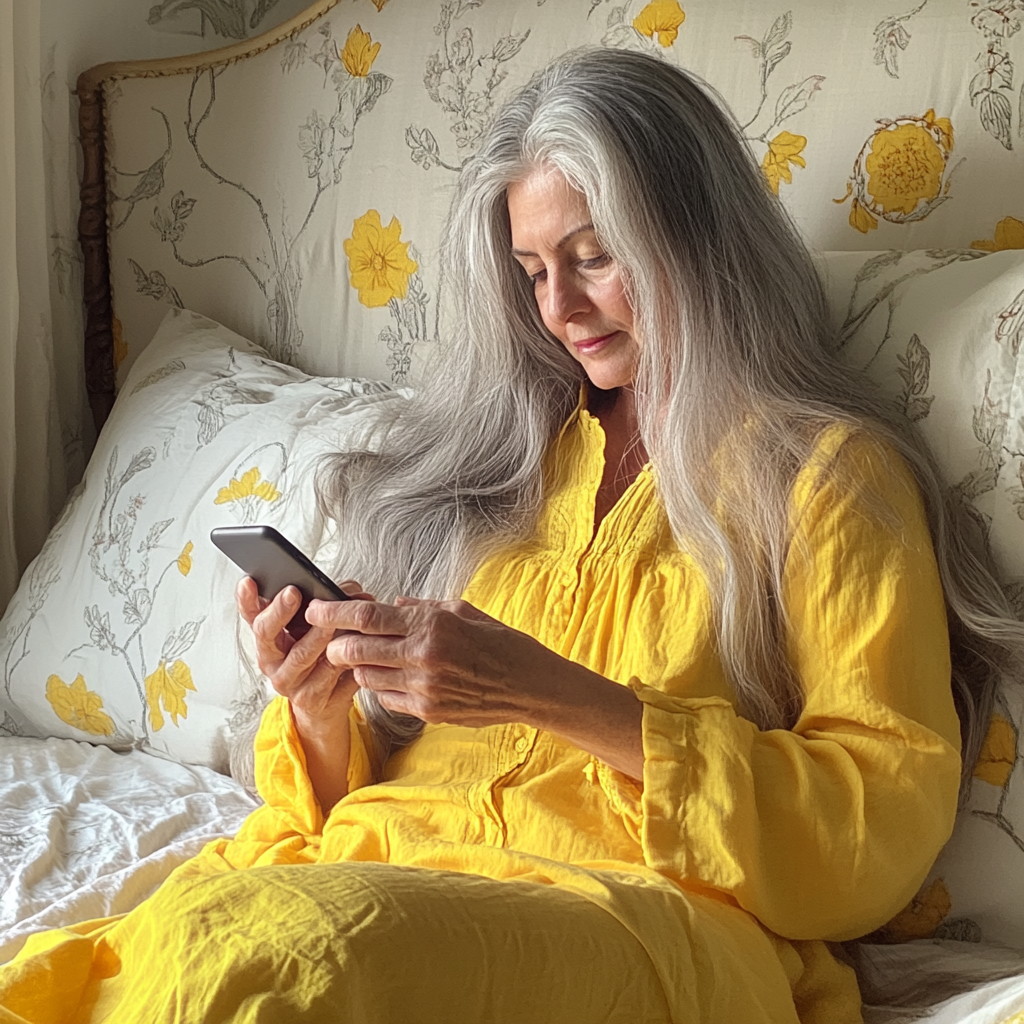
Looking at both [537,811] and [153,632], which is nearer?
[537,811]

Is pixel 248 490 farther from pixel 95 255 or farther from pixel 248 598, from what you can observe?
pixel 95 255

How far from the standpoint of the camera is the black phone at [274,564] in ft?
3.29

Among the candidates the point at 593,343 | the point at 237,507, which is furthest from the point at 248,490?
the point at 593,343

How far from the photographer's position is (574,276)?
120cm

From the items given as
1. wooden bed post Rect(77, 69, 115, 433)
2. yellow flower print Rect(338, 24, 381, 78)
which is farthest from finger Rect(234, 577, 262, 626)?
wooden bed post Rect(77, 69, 115, 433)

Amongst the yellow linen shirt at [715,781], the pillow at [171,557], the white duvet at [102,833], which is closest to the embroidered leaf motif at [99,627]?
the pillow at [171,557]

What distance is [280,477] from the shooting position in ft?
4.94

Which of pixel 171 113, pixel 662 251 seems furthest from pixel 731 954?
pixel 171 113

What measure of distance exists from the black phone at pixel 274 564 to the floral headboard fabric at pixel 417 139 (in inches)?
21.7

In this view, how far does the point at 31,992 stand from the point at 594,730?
16.5 inches

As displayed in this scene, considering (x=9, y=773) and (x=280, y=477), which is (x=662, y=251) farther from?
(x=9, y=773)

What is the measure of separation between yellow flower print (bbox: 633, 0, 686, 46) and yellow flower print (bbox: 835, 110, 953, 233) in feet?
0.93

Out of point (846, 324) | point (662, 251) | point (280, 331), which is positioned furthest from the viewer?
point (280, 331)

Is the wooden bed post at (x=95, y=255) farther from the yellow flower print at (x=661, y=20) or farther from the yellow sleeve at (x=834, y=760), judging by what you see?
the yellow sleeve at (x=834, y=760)
